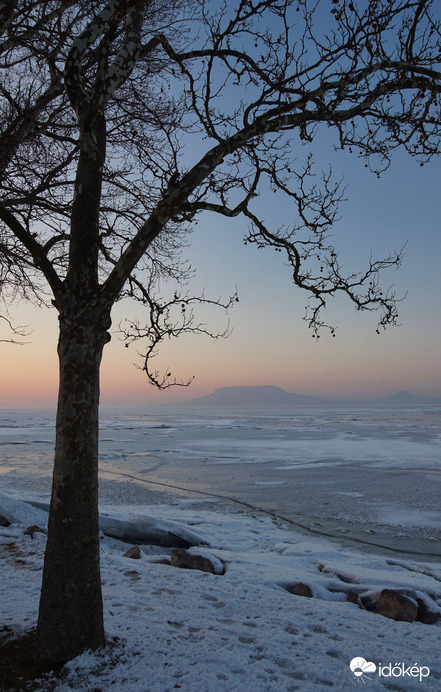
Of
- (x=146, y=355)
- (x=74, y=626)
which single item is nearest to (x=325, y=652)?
(x=74, y=626)

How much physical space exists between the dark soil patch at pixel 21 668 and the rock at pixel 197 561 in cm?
235

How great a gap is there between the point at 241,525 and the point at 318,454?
11.8 meters

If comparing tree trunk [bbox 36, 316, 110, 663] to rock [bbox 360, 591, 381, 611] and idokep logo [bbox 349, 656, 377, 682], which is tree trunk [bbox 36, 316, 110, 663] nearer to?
idokep logo [bbox 349, 656, 377, 682]

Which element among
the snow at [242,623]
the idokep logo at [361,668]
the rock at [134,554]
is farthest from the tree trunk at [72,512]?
the rock at [134,554]

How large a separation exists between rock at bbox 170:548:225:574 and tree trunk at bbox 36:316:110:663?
2.37 m

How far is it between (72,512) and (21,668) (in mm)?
1098

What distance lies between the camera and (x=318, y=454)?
19984mm

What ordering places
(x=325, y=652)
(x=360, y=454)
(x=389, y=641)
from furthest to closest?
(x=360, y=454) < (x=389, y=641) < (x=325, y=652)

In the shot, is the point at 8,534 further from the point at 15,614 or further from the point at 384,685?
the point at 384,685

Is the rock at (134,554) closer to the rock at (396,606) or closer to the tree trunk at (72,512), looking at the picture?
the tree trunk at (72,512)

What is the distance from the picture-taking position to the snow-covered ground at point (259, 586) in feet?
11.6

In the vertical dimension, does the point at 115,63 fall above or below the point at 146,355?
above

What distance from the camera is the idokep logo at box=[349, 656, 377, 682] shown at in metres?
3.49

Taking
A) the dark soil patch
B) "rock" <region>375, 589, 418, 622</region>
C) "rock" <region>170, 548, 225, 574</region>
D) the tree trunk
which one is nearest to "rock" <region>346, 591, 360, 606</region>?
"rock" <region>375, 589, 418, 622</region>
